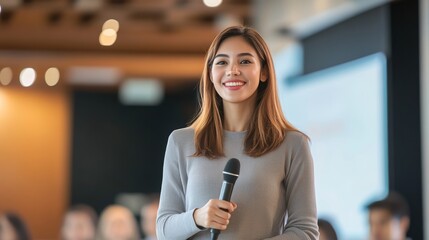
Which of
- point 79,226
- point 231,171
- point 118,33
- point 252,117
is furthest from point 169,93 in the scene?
point 231,171

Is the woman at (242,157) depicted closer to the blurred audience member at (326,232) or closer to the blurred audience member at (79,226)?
the blurred audience member at (326,232)

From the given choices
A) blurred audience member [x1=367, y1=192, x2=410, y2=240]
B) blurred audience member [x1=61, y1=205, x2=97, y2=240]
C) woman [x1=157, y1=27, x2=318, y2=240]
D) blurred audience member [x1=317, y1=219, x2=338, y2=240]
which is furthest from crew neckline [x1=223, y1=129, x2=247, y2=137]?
blurred audience member [x1=61, y1=205, x2=97, y2=240]

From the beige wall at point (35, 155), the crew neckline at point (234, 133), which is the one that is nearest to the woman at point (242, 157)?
the crew neckline at point (234, 133)

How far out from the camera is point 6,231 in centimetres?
634

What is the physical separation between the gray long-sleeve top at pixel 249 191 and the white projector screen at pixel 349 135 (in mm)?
4385

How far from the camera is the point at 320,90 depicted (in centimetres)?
816

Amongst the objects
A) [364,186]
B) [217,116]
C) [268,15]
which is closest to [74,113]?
[268,15]

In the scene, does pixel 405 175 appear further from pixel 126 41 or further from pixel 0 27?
pixel 0 27

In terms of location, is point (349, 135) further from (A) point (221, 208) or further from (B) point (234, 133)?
(A) point (221, 208)

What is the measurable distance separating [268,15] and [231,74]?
762 centimetres

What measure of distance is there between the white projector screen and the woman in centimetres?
436

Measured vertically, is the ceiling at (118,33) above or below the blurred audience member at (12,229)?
above

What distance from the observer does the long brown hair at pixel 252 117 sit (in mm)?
2158

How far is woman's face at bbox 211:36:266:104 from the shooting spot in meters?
2.16
